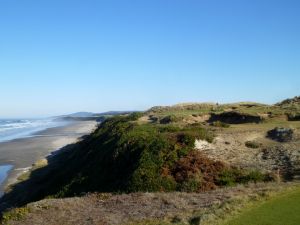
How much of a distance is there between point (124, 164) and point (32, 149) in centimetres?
4588

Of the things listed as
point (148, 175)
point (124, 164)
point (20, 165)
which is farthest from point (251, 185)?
point (20, 165)

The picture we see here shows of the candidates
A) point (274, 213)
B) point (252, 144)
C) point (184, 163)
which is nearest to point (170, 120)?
point (252, 144)

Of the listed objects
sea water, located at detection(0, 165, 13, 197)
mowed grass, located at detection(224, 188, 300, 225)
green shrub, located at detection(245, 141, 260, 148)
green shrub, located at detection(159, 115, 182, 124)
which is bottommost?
sea water, located at detection(0, 165, 13, 197)

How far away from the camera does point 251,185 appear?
22234mm

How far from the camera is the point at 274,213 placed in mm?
15508

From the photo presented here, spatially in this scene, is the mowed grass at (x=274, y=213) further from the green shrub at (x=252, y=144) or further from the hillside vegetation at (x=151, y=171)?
the green shrub at (x=252, y=144)

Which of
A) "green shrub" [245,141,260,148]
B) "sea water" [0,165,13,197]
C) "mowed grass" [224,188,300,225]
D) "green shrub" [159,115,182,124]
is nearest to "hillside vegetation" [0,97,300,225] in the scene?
"green shrub" [245,141,260,148]

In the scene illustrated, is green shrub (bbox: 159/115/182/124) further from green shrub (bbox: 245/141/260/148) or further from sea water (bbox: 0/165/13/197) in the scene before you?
A: sea water (bbox: 0/165/13/197)

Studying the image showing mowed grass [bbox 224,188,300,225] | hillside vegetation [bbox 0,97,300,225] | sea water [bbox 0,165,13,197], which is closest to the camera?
mowed grass [bbox 224,188,300,225]

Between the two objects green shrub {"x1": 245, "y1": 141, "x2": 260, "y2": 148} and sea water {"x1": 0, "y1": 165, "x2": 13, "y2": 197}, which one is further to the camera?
sea water {"x1": 0, "y1": 165, "x2": 13, "y2": 197}

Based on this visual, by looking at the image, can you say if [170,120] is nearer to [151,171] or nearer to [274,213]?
→ [151,171]

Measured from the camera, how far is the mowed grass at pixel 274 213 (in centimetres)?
1450

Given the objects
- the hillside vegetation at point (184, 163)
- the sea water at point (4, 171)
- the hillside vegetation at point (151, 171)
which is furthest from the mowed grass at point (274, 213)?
the sea water at point (4, 171)

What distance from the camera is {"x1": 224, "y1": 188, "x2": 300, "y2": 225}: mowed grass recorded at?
14.5m
